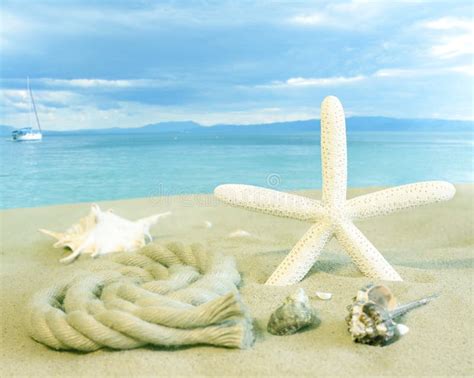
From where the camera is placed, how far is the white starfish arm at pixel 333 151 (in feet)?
8.86

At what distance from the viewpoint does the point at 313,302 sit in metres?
2.38

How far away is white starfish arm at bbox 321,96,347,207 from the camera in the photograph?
2699 mm

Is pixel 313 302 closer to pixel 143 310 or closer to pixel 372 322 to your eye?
pixel 372 322

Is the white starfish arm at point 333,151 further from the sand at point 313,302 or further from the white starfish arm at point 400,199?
the sand at point 313,302

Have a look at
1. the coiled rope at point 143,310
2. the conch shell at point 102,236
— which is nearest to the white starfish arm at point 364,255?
the coiled rope at point 143,310

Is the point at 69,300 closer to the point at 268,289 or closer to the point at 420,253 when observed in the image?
the point at 268,289

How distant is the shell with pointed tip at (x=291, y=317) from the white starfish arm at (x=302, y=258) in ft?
1.67

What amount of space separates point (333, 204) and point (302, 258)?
32 centimetres

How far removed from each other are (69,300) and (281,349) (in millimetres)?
916

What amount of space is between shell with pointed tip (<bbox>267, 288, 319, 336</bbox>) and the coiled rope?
0.36 feet

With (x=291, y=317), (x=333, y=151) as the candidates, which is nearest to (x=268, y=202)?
(x=333, y=151)

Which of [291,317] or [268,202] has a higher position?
[268,202]

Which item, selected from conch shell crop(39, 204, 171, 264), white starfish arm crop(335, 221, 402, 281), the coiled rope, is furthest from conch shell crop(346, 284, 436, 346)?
conch shell crop(39, 204, 171, 264)

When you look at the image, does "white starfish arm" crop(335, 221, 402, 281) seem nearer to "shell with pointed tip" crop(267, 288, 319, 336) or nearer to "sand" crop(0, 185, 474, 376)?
"sand" crop(0, 185, 474, 376)
